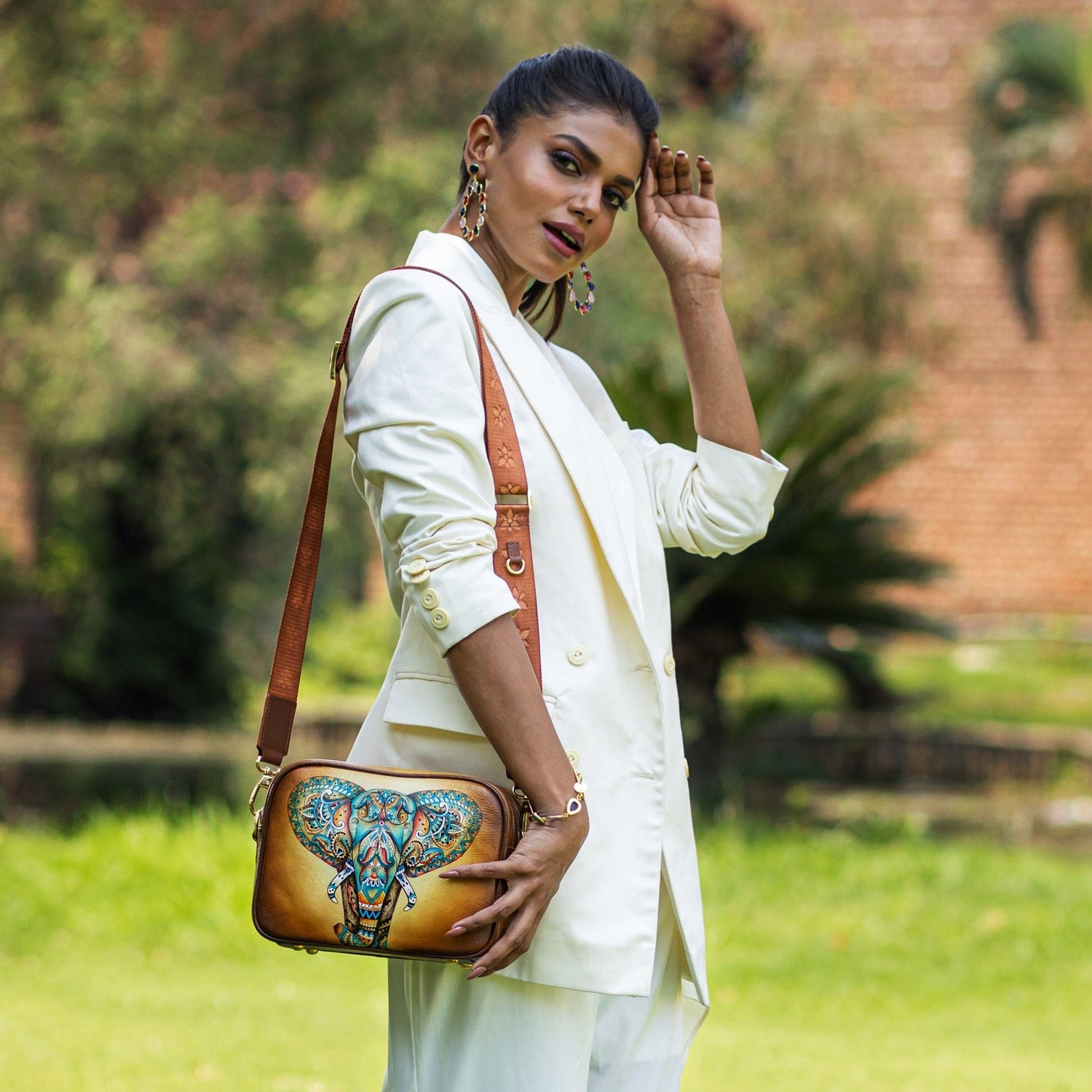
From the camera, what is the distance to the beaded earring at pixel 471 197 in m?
2.11

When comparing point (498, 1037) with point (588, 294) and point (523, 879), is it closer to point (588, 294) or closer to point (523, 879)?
point (523, 879)

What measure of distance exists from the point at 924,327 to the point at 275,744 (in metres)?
13.8

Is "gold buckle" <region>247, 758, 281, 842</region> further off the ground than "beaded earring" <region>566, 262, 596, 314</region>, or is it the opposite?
"beaded earring" <region>566, 262, 596, 314</region>

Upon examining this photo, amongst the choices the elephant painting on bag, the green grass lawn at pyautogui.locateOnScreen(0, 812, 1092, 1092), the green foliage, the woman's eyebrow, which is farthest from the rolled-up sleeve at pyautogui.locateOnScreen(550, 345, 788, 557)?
the green foliage

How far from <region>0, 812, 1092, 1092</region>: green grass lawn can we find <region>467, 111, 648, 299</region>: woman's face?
2630 mm

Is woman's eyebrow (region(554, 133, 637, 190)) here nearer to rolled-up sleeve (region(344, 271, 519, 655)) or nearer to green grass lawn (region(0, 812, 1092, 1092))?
rolled-up sleeve (region(344, 271, 519, 655))

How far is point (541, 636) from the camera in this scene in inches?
76.7

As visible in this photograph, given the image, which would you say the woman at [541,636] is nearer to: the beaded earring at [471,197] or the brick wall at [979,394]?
the beaded earring at [471,197]

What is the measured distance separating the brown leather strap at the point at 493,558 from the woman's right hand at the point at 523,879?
18 cm

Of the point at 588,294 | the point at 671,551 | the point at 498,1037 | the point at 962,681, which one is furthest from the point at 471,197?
the point at 962,681

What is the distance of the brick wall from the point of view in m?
15.5

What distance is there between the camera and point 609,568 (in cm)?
200

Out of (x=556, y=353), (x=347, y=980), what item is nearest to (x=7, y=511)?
(x=347, y=980)

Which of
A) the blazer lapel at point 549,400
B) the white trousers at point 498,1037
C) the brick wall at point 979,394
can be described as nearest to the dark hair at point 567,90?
the blazer lapel at point 549,400
